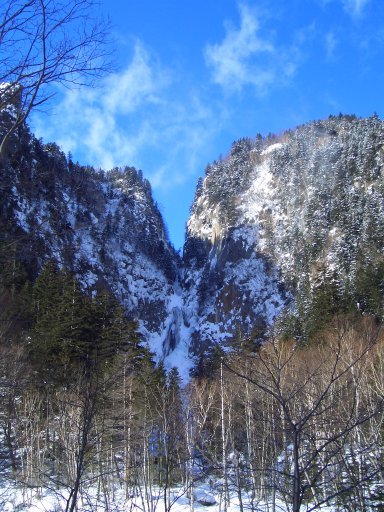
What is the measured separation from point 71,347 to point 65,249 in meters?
20.8

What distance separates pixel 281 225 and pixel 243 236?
6.61 metres

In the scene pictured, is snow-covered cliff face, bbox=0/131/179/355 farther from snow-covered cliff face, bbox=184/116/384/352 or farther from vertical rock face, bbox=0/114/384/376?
snow-covered cliff face, bbox=184/116/384/352

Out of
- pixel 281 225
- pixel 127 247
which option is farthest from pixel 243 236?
pixel 127 247

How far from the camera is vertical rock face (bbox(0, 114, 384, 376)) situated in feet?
189

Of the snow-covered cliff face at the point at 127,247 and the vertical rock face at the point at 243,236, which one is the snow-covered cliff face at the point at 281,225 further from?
the snow-covered cliff face at the point at 127,247

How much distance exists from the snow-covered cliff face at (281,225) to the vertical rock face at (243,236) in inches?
7.8

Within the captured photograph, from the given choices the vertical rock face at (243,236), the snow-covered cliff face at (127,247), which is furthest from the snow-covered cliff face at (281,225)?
the snow-covered cliff face at (127,247)

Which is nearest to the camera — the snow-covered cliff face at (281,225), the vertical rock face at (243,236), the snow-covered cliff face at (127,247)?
the snow-covered cliff face at (127,247)

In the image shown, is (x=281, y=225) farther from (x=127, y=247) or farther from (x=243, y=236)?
(x=127, y=247)

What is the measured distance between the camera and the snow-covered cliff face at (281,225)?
58.6 m

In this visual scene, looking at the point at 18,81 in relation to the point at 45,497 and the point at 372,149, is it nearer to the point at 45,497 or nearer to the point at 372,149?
the point at 45,497

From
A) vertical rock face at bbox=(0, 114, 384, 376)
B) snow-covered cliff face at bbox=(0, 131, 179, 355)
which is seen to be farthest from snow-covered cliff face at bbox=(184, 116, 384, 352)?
snow-covered cliff face at bbox=(0, 131, 179, 355)

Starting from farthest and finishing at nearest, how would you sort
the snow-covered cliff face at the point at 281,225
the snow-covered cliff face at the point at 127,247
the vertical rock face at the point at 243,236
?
the snow-covered cliff face at the point at 281,225 < the vertical rock face at the point at 243,236 < the snow-covered cliff face at the point at 127,247

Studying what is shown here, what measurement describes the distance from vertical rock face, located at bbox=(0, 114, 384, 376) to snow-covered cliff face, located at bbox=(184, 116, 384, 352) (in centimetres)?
20
